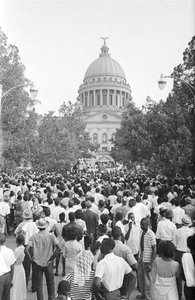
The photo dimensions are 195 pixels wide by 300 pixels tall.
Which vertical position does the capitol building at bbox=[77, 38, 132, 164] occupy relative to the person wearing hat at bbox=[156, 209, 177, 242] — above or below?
above

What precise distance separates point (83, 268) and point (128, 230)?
8.97 ft

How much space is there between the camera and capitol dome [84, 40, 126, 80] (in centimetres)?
10654

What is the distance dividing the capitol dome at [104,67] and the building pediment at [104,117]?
16.5 meters

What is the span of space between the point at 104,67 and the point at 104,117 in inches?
785

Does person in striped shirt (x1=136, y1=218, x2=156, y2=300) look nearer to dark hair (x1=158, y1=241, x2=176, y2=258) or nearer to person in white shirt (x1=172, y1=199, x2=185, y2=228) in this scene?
dark hair (x1=158, y1=241, x2=176, y2=258)

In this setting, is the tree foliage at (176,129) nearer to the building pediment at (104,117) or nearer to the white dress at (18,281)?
the white dress at (18,281)

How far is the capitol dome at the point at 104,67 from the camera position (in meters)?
107

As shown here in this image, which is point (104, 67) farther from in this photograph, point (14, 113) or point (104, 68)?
point (14, 113)

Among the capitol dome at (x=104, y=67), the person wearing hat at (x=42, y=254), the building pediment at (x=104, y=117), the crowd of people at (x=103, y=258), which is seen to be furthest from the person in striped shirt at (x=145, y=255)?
the capitol dome at (x=104, y=67)

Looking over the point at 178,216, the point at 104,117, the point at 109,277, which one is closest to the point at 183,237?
the point at 178,216

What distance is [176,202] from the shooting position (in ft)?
32.0

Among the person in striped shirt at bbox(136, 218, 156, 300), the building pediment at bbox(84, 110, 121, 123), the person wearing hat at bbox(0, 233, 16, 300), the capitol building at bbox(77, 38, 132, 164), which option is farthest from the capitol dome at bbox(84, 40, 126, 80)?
the person wearing hat at bbox(0, 233, 16, 300)

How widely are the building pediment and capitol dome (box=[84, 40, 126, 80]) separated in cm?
1646

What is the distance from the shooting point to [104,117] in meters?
94.6
